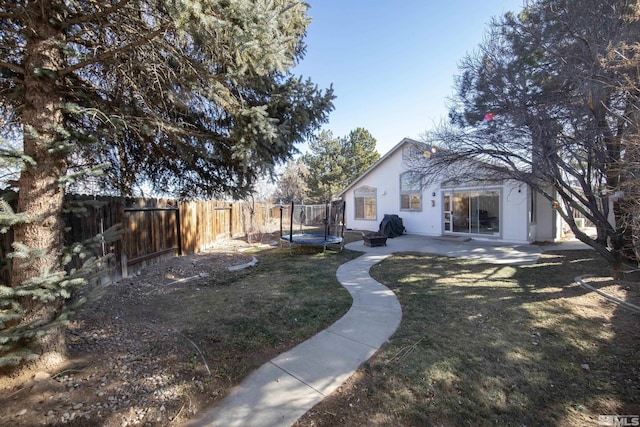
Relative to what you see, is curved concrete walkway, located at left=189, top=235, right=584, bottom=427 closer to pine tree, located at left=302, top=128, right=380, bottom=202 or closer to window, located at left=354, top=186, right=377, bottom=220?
window, located at left=354, top=186, right=377, bottom=220

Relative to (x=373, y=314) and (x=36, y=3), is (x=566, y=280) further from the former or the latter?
(x=36, y=3)

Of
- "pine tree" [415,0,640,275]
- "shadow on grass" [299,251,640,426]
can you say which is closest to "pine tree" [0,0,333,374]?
"shadow on grass" [299,251,640,426]

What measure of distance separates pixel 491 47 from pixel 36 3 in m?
8.82

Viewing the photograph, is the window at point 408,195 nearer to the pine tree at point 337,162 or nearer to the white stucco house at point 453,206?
the white stucco house at point 453,206

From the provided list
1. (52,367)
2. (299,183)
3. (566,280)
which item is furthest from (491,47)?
(299,183)

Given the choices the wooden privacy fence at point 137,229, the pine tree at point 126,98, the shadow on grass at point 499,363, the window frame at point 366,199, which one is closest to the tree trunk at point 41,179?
the pine tree at point 126,98

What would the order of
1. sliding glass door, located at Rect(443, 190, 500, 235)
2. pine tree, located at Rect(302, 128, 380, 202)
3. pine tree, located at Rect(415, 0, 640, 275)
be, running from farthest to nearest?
pine tree, located at Rect(302, 128, 380, 202), sliding glass door, located at Rect(443, 190, 500, 235), pine tree, located at Rect(415, 0, 640, 275)

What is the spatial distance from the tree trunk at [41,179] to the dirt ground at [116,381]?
333 millimetres

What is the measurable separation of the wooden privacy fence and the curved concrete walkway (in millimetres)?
2189

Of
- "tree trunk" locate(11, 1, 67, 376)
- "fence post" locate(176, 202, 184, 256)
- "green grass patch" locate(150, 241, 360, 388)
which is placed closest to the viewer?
"tree trunk" locate(11, 1, 67, 376)

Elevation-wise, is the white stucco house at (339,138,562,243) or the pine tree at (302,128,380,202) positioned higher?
the pine tree at (302,128,380,202)

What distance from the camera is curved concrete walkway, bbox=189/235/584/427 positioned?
8.22ft

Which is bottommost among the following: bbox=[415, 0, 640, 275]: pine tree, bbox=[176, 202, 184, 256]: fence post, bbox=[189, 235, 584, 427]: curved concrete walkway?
bbox=[189, 235, 584, 427]: curved concrete walkway

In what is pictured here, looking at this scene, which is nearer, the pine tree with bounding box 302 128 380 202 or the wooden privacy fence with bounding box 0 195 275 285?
the wooden privacy fence with bounding box 0 195 275 285
